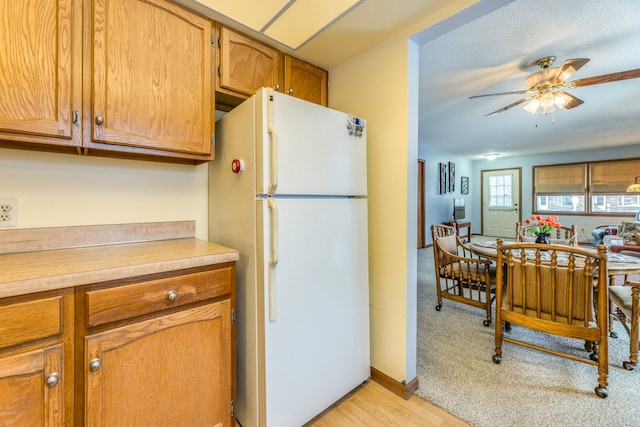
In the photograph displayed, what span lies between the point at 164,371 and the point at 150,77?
1.29m

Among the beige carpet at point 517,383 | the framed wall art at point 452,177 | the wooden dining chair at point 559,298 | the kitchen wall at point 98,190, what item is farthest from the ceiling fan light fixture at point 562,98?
the framed wall art at point 452,177

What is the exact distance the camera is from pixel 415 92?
63.7 inches

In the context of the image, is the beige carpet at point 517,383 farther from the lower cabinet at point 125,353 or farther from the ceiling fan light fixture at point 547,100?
the ceiling fan light fixture at point 547,100

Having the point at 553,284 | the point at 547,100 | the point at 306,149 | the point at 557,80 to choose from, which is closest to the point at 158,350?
the point at 306,149

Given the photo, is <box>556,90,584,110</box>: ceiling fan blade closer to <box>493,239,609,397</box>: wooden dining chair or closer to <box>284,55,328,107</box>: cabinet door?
<box>493,239,609,397</box>: wooden dining chair

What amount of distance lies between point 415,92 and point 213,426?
2.00 meters

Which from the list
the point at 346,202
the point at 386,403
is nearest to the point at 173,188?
the point at 346,202

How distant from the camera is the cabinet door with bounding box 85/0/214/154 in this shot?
116 cm

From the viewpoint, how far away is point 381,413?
149 centimetres

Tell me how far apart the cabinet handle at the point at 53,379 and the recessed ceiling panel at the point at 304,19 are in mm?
1797

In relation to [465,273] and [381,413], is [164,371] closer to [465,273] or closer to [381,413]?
[381,413]

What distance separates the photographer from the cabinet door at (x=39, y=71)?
988 millimetres

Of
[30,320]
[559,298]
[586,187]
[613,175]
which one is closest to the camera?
[30,320]

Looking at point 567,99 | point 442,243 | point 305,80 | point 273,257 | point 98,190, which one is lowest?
point 442,243
